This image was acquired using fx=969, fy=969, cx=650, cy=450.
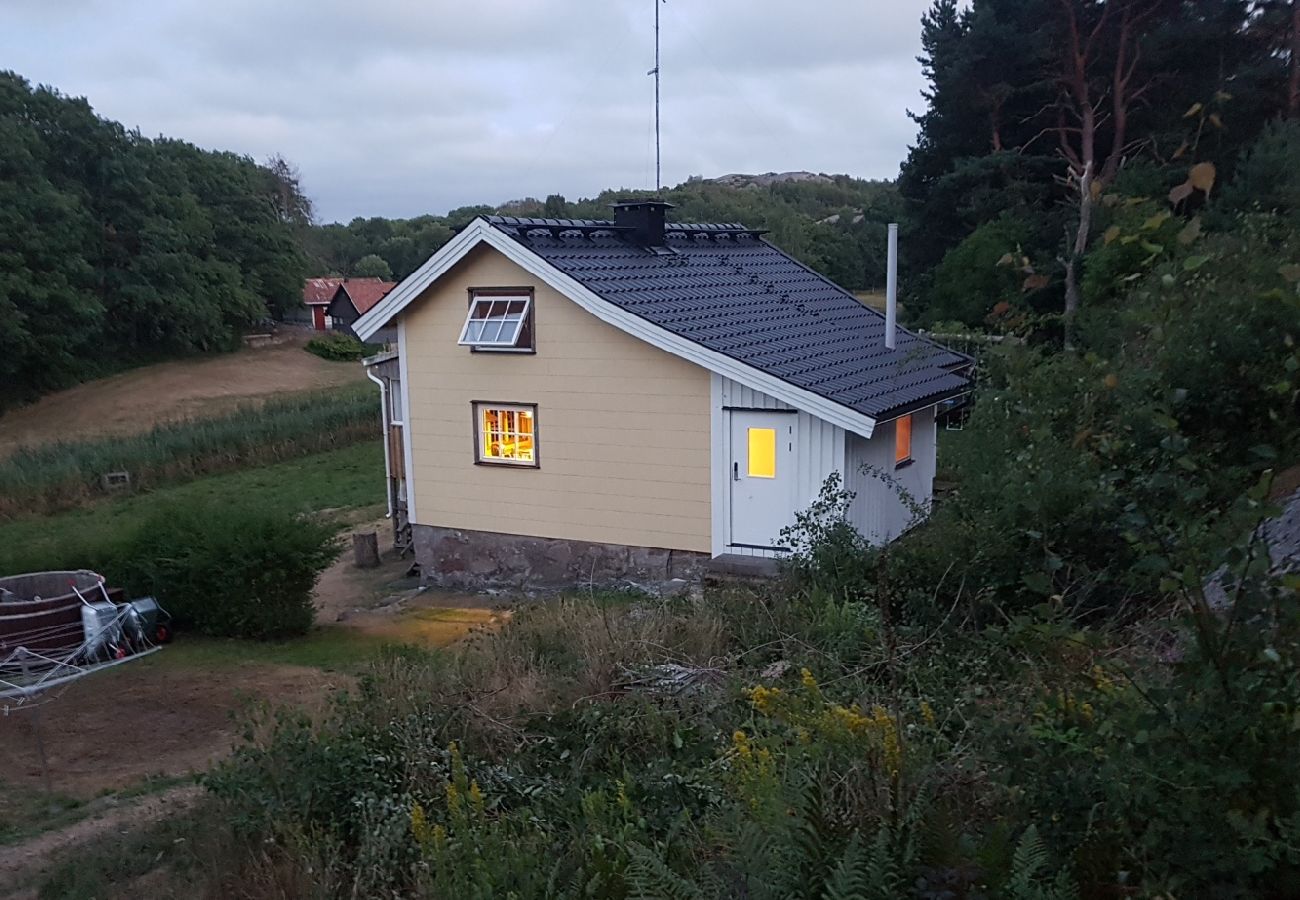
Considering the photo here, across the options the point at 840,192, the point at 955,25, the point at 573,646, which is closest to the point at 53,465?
the point at 573,646

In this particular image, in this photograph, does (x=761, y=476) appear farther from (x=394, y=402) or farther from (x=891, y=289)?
(x=394, y=402)

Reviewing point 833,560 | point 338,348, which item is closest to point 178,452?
point 833,560

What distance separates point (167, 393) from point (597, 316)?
116 ft

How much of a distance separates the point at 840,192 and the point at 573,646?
6461 centimetres

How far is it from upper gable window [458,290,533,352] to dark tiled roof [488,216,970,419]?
0.81 m

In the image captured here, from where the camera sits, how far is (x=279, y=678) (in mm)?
10289

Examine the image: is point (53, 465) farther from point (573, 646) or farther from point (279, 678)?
point (573, 646)

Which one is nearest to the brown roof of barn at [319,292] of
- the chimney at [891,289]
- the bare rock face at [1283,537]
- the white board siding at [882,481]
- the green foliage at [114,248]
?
the green foliage at [114,248]

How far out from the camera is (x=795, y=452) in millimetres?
11289

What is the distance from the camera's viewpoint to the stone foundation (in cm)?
1226

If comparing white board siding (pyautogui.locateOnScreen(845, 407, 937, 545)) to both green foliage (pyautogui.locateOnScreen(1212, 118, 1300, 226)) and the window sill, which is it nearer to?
the window sill

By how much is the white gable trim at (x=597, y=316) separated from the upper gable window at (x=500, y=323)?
0.51 meters

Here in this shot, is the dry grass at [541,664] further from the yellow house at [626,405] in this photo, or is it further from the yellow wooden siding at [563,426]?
the yellow wooden siding at [563,426]

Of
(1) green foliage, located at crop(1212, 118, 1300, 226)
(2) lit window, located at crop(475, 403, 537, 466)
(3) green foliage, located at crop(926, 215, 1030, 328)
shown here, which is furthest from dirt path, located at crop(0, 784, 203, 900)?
(3) green foliage, located at crop(926, 215, 1030, 328)
